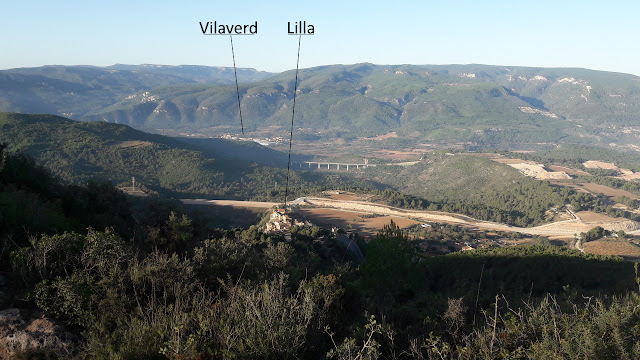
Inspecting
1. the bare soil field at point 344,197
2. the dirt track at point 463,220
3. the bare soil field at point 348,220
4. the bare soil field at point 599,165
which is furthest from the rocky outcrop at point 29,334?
the bare soil field at point 599,165

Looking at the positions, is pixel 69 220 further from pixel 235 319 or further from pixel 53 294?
pixel 235 319

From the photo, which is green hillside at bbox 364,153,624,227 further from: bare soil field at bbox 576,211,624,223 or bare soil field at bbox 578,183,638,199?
bare soil field at bbox 578,183,638,199

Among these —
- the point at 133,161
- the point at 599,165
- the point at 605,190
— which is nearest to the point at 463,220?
the point at 605,190

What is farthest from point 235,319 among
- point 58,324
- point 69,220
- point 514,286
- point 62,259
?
point 514,286

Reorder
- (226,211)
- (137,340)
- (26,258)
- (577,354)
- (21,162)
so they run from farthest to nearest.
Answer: (226,211) → (21,162) → (26,258) → (577,354) → (137,340)

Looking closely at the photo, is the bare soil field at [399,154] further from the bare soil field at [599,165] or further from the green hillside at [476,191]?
the bare soil field at [599,165]

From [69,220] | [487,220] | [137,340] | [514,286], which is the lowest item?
[487,220]

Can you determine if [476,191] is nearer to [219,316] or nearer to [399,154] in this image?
[399,154]

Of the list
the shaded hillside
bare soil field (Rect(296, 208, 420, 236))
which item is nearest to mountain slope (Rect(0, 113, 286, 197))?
the shaded hillside
